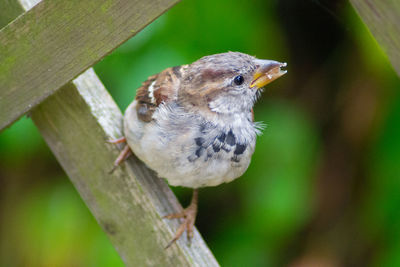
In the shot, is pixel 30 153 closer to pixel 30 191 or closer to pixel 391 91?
pixel 30 191

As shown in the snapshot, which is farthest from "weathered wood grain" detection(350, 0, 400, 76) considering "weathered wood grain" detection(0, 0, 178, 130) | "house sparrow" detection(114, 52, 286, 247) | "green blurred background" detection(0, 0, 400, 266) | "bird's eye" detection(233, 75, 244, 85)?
"green blurred background" detection(0, 0, 400, 266)

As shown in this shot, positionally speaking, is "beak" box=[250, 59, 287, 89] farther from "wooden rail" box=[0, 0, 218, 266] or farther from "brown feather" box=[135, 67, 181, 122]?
"wooden rail" box=[0, 0, 218, 266]

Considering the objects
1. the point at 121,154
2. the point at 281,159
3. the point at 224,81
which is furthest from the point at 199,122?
the point at 281,159

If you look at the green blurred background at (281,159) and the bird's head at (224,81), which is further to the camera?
the green blurred background at (281,159)

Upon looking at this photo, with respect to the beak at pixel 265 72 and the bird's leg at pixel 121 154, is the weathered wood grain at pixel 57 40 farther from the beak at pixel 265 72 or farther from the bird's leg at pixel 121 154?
the beak at pixel 265 72

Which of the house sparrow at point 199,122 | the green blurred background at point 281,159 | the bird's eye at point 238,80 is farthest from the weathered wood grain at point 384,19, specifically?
the green blurred background at point 281,159

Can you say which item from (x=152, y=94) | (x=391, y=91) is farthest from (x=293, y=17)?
(x=152, y=94)

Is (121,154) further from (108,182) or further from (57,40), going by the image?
(57,40)
